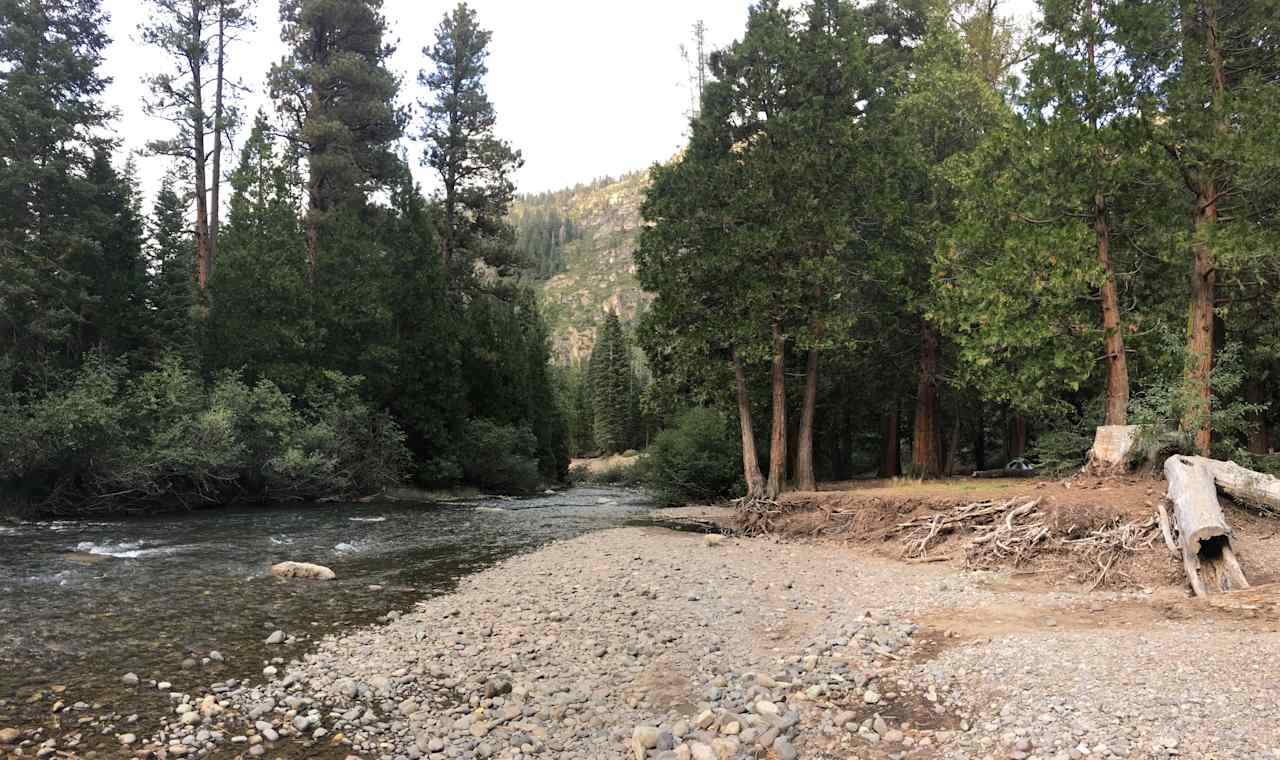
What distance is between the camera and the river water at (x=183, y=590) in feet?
23.2

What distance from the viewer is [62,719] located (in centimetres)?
601

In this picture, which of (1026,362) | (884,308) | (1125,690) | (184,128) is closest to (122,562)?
(1125,690)

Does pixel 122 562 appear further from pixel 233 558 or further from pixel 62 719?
pixel 62 719

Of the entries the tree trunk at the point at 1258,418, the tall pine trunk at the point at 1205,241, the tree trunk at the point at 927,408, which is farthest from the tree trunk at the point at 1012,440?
the tall pine trunk at the point at 1205,241

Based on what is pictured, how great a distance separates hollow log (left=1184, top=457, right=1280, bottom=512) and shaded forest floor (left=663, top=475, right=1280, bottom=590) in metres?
0.23

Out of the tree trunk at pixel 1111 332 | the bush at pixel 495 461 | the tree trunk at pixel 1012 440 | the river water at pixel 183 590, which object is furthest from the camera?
the bush at pixel 495 461

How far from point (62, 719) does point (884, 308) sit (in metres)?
22.1

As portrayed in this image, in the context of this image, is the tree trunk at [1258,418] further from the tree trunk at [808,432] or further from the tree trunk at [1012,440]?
the tree trunk at [808,432]

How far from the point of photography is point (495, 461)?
1593 inches

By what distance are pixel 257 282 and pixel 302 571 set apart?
70.3 feet

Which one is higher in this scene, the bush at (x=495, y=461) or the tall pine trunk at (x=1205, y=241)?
the tall pine trunk at (x=1205, y=241)

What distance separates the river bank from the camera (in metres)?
5.08

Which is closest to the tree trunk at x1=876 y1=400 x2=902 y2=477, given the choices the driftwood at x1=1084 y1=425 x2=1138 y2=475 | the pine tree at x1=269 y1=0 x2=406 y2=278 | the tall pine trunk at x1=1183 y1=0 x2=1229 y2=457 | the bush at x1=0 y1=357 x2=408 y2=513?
the tall pine trunk at x1=1183 y1=0 x2=1229 y2=457

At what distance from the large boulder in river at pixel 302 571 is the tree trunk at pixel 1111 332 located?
16.8 metres
